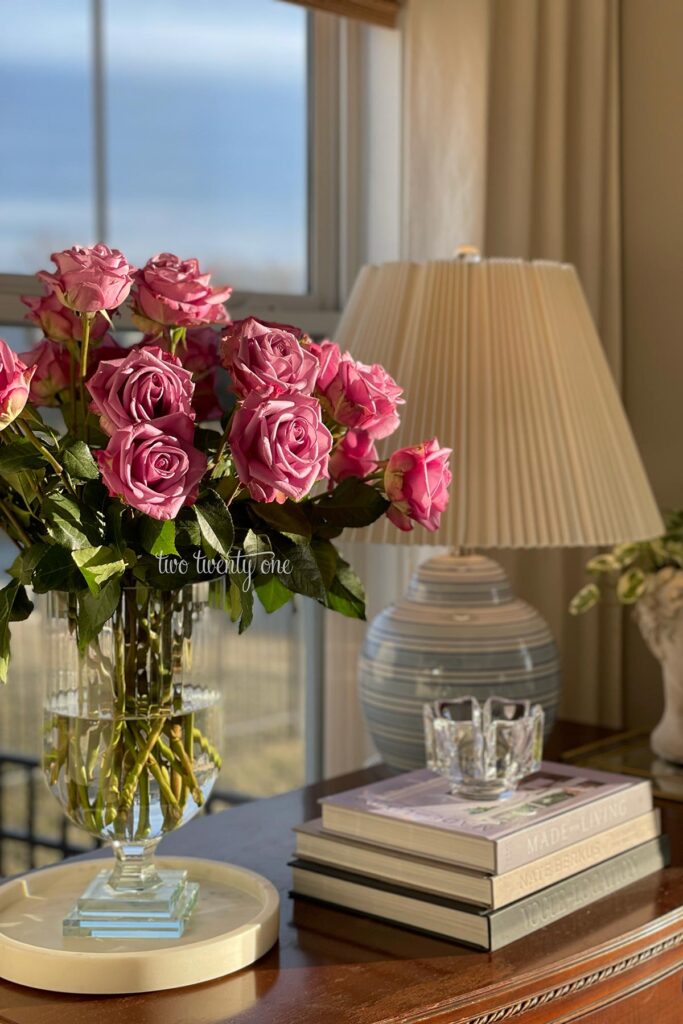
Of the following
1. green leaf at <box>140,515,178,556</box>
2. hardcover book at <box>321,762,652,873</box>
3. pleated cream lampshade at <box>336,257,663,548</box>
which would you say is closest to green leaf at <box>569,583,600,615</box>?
pleated cream lampshade at <box>336,257,663,548</box>

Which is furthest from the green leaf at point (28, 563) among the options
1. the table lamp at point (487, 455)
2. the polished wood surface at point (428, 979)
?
the table lamp at point (487, 455)

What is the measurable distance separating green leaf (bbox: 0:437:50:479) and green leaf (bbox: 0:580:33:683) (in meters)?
0.09

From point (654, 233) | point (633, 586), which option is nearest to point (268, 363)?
point (633, 586)

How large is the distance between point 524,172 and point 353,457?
1037mm

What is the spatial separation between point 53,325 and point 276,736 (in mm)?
1618

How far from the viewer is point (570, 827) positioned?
3.85ft

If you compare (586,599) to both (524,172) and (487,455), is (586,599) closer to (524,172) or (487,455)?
(487,455)

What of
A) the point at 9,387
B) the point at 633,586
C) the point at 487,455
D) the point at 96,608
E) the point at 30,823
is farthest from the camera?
the point at 30,823

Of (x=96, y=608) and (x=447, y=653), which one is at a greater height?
(x=96, y=608)

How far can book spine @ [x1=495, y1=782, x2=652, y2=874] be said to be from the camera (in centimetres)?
110

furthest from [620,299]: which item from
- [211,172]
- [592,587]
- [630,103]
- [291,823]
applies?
[291,823]

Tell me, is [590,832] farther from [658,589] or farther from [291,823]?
[658,589]

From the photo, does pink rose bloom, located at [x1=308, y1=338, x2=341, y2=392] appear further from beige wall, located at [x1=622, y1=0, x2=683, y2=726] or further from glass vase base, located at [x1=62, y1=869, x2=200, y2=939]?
beige wall, located at [x1=622, y1=0, x2=683, y2=726]

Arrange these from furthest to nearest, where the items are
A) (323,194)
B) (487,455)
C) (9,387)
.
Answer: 1. (323,194)
2. (487,455)
3. (9,387)
